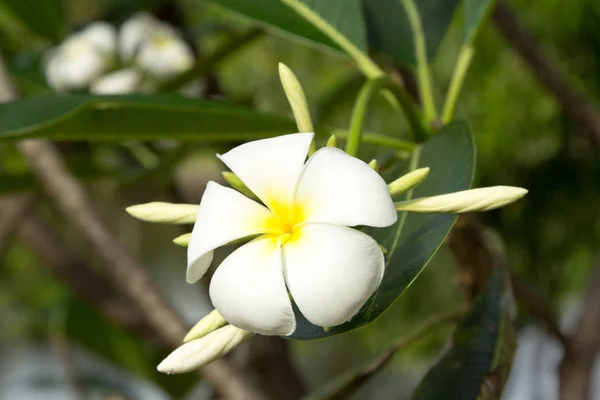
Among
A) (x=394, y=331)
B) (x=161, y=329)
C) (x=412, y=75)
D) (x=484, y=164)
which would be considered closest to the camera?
(x=161, y=329)

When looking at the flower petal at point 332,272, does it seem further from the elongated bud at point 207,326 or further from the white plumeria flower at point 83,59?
the white plumeria flower at point 83,59

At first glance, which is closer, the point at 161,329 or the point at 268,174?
the point at 268,174

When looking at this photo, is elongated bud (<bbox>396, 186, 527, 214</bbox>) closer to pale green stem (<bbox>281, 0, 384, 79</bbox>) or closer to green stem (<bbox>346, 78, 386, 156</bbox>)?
green stem (<bbox>346, 78, 386, 156</bbox>)

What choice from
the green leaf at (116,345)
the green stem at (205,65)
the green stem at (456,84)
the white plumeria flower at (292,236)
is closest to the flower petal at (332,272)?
the white plumeria flower at (292,236)

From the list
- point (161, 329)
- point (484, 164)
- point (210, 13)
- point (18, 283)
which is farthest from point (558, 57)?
point (18, 283)

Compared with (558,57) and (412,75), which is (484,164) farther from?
(412,75)

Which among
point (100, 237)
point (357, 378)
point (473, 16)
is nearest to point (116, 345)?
point (100, 237)
